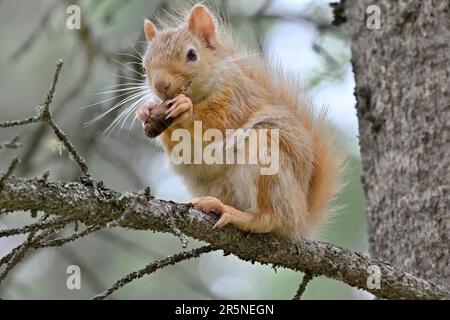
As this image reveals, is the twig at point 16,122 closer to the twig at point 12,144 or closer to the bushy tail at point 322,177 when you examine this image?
the twig at point 12,144

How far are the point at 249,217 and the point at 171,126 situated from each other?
1.64 ft

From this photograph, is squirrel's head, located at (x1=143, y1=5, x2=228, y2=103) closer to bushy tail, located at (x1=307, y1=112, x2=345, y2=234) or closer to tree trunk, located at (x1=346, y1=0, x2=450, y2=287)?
bushy tail, located at (x1=307, y1=112, x2=345, y2=234)

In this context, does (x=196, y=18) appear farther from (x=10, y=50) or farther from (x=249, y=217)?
(x=10, y=50)

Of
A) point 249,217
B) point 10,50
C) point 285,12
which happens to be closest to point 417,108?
point 249,217

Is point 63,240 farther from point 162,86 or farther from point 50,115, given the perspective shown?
point 162,86

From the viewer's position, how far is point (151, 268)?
2.19m

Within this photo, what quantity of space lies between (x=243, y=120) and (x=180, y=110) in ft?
1.10

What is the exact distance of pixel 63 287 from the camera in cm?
642

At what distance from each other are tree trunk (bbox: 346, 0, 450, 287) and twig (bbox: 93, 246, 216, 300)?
37.6 inches

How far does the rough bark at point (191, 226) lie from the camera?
1794mm

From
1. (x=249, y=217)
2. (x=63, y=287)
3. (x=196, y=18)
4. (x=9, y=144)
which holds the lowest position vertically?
(x=63, y=287)

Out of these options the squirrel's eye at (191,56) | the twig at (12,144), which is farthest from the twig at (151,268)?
the squirrel's eye at (191,56)

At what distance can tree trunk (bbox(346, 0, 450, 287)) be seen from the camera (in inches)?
114

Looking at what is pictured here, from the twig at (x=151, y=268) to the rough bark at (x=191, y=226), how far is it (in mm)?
61
